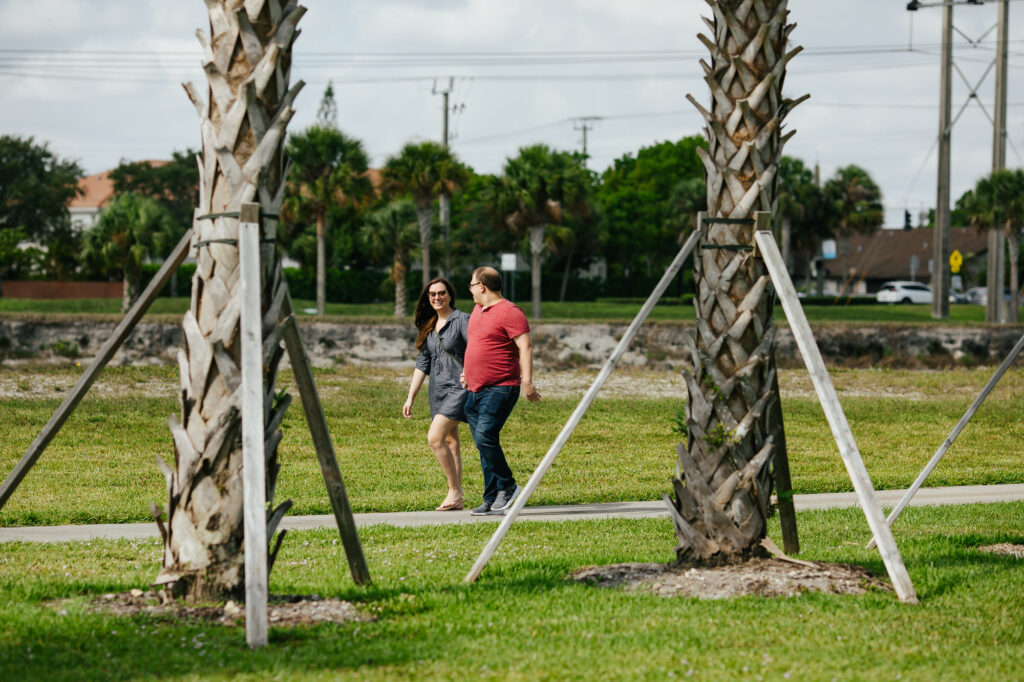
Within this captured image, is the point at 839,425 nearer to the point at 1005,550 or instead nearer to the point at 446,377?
the point at 1005,550

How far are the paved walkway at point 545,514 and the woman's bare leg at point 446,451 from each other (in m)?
0.23

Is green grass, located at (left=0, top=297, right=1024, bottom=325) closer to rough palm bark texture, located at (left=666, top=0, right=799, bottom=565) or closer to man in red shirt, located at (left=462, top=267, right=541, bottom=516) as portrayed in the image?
man in red shirt, located at (left=462, top=267, right=541, bottom=516)

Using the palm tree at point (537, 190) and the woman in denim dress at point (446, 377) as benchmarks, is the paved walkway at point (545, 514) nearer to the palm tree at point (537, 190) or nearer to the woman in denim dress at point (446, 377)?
the woman in denim dress at point (446, 377)

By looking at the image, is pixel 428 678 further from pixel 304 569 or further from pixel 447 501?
pixel 447 501

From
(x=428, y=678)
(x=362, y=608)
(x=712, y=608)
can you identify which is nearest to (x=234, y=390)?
(x=362, y=608)

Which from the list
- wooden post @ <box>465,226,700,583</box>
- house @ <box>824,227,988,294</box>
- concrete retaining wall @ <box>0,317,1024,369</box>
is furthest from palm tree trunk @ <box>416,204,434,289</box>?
house @ <box>824,227,988,294</box>

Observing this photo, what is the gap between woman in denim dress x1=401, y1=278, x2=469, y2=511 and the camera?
897 centimetres

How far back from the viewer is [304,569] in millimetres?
6418

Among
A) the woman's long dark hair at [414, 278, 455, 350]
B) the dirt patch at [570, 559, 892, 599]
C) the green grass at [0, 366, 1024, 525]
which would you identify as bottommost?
the green grass at [0, 366, 1024, 525]

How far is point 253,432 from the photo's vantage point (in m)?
4.67

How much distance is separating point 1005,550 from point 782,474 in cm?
193

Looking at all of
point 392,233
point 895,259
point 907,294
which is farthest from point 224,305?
point 895,259

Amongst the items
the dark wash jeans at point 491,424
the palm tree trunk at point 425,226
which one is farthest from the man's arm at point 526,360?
the palm tree trunk at point 425,226

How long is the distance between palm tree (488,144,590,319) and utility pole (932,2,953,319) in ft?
46.7
